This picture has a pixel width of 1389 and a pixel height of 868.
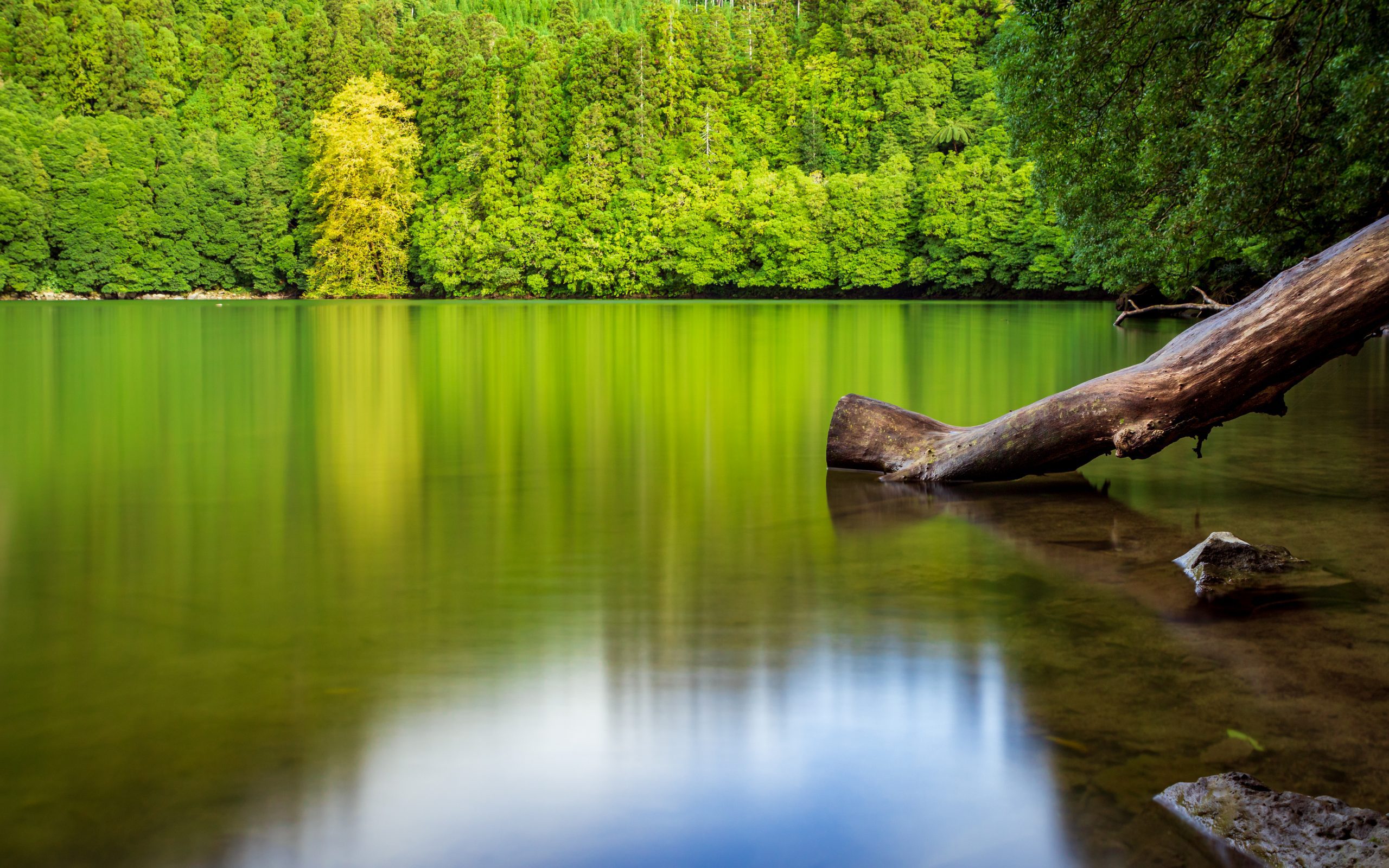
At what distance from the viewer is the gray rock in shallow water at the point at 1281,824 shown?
238 centimetres

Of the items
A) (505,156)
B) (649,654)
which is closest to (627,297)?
(505,156)

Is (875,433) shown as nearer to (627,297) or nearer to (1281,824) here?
(1281,824)

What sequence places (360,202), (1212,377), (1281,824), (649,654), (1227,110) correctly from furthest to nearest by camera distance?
(360,202) < (1227,110) < (1212,377) < (649,654) < (1281,824)

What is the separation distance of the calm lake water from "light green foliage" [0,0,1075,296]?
164 feet

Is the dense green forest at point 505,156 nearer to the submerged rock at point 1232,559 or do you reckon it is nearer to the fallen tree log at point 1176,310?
the fallen tree log at point 1176,310

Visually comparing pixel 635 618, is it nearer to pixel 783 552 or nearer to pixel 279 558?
pixel 783 552

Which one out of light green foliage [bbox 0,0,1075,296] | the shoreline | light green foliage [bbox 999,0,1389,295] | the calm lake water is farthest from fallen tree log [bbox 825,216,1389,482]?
the shoreline

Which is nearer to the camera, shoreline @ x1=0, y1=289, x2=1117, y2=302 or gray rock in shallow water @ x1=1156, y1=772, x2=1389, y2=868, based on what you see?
gray rock in shallow water @ x1=1156, y1=772, x2=1389, y2=868

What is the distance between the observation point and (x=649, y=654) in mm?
3928

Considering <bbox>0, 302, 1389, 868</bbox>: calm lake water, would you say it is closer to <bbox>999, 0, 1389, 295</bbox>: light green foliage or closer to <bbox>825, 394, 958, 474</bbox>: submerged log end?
<bbox>825, 394, 958, 474</bbox>: submerged log end

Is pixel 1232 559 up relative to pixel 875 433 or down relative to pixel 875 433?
down

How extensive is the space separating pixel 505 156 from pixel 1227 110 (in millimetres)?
60582

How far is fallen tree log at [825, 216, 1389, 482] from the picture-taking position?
5844mm

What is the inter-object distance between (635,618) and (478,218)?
63.8m
